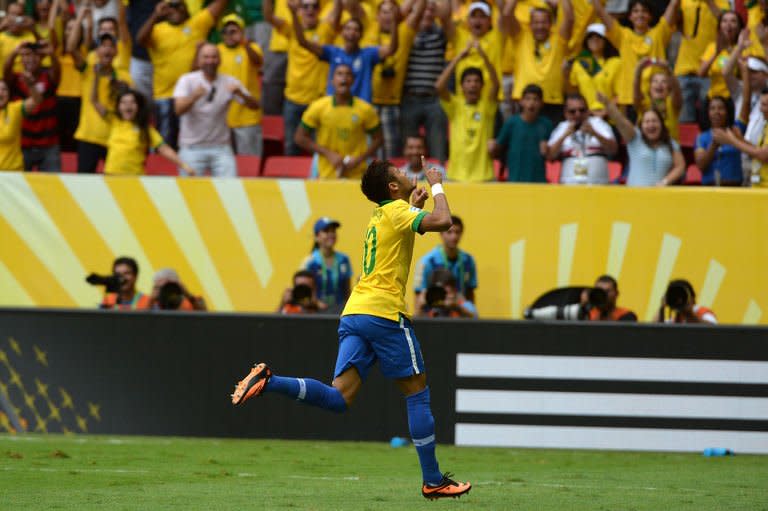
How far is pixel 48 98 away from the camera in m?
15.6

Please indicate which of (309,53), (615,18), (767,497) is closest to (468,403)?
(767,497)

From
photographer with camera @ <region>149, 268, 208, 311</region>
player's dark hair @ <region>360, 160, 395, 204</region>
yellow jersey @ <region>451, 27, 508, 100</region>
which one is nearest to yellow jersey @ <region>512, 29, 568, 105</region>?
yellow jersey @ <region>451, 27, 508, 100</region>

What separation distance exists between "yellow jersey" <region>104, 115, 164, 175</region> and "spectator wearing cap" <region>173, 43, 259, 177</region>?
1.30 ft

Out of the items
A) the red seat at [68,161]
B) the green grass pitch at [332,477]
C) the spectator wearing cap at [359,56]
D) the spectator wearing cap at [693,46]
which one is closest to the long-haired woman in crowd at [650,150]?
the spectator wearing cap at [693,46]

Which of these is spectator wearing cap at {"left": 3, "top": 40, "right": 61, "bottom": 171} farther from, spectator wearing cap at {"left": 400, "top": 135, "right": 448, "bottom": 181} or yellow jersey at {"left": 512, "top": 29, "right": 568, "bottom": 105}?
yellow jersey at {"left": 512, "top": 29, "right": 568, "bottom": 105}

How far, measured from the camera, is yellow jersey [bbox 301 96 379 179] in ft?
49.6

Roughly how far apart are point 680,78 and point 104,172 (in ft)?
22.5

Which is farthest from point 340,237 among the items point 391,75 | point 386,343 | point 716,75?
point 386,343

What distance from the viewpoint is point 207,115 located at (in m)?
15.4

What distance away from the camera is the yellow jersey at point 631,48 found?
15773mm

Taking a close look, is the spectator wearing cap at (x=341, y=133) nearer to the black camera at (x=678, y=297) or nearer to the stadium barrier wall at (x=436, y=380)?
the stadium barrier wall at (x=436, y=380)

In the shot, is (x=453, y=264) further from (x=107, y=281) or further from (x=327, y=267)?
(x=107, y=281)

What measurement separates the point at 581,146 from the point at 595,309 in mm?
2608

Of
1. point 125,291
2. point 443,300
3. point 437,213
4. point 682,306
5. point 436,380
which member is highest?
point 437,213
